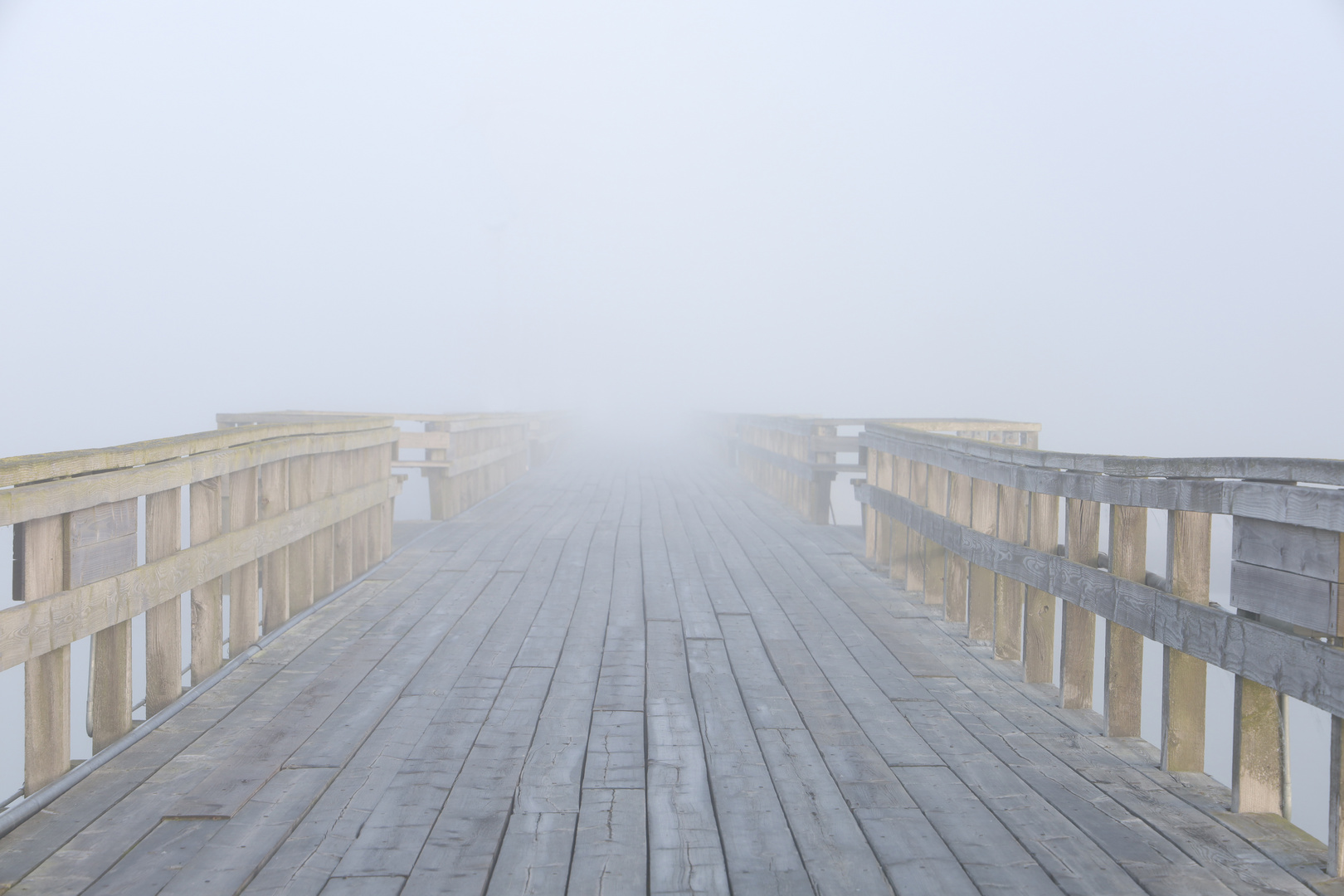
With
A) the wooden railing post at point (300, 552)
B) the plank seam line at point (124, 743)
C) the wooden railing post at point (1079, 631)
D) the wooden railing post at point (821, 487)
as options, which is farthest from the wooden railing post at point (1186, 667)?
the wooden railing post at point (821, 487)

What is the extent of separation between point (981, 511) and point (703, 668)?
1.89 meters

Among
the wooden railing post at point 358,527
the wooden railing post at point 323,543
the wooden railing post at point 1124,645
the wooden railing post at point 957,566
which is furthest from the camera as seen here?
the wooden railing post at point 358,527

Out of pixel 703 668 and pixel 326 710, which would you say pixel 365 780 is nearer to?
pixel 326 710

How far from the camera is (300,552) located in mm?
5523

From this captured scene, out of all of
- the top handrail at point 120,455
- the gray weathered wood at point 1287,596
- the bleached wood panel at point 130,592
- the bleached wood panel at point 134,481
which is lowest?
the bleached wood panel at point 130,592

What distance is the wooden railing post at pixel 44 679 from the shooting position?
2.84 m

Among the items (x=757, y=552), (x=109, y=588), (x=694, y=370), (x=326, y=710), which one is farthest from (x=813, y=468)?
(x=694, y=370)

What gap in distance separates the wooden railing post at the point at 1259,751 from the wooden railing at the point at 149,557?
3.61 metres

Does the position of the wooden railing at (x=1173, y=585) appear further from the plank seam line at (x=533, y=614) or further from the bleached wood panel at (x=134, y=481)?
the bleached wood panel at (x=134, y=481)

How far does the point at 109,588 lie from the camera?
3217 mm

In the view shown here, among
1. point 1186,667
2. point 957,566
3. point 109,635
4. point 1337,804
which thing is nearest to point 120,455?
point 109,635

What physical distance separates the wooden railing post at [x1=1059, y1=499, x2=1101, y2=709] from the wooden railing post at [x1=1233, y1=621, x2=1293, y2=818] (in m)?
1.02

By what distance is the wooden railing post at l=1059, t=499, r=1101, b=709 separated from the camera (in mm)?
3848

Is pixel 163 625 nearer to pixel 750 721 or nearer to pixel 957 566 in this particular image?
pixel 750 721
